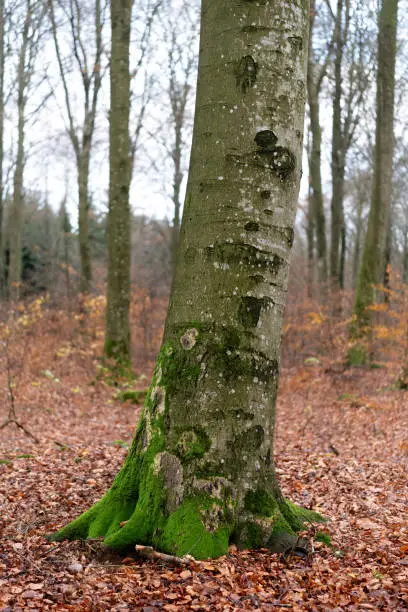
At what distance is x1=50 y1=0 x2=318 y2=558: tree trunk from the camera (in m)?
3.27

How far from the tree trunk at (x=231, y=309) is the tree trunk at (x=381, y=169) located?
1032 centimetres

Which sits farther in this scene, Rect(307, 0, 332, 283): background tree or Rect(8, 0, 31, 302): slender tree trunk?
Rect(8, 0, 31, 302): slender tree trunk

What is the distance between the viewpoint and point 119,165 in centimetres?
1146

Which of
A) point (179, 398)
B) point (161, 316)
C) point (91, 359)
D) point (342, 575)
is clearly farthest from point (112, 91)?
point (342, 575)

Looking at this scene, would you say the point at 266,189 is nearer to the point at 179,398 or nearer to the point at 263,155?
the point at 263,155

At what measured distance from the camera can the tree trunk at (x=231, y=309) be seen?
3271 mm

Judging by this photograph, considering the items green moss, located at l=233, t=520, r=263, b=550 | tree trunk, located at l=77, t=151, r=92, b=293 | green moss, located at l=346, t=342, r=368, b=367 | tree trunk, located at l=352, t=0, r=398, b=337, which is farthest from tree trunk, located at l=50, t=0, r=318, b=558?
tree trunk, located at l=77, t=151, r=92, b=293

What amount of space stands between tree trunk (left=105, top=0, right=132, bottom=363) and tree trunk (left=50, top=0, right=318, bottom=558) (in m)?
8.27

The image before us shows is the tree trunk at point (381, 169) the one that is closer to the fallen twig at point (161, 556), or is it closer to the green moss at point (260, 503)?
the green moss at point (260, 503)

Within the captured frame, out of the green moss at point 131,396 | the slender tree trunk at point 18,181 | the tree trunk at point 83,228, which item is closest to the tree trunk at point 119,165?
the green moss at point 131,396

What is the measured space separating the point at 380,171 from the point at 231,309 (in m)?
11.1

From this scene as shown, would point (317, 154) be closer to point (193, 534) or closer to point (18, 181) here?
point (18, 181)

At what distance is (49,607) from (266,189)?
256 centimetres

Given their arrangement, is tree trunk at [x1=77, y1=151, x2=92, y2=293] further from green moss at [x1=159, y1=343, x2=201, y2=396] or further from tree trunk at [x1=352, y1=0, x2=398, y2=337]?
green moss at [x1=159, y1=343, x2=201, y2=396]
